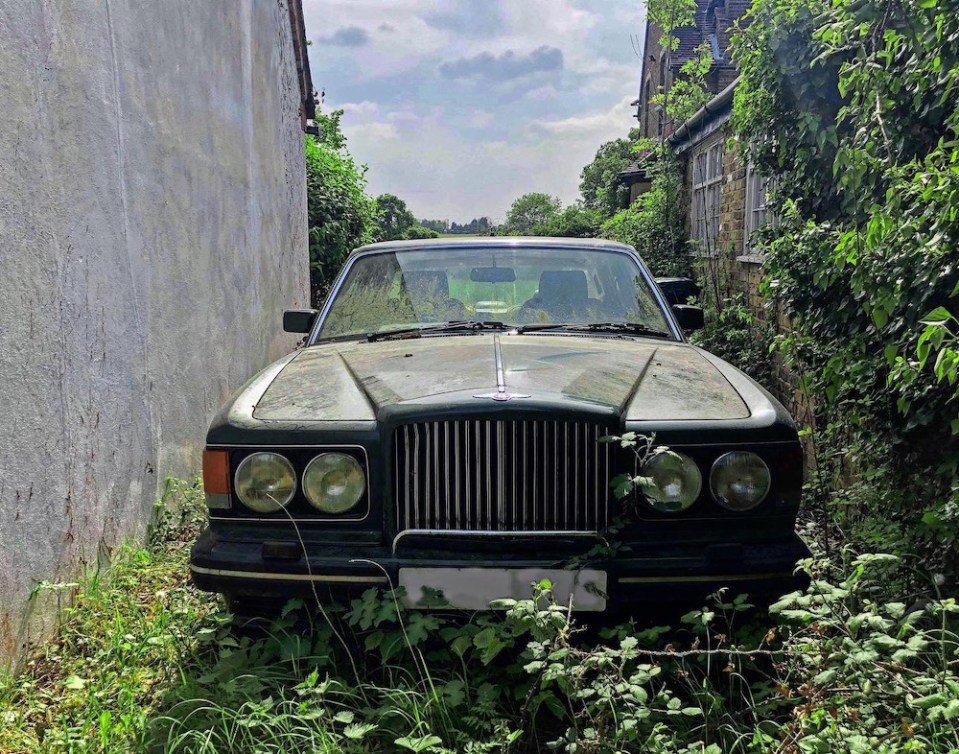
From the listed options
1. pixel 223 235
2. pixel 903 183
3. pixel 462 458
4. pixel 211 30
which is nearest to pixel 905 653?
pixel 462 458

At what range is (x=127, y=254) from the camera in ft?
13.2

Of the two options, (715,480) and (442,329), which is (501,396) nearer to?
(715,480)

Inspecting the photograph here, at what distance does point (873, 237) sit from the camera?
2971mm

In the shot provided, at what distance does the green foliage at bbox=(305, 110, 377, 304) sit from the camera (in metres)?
13.5

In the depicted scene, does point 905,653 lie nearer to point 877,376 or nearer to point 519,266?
point 877,376

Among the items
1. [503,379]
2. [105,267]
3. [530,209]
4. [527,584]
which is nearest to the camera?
[527,584]

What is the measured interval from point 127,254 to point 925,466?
13.0ft

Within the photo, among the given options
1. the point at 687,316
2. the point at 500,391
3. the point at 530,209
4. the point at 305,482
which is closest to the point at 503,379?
the point at 500,391

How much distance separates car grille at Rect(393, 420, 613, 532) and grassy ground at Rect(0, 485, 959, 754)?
30 cm

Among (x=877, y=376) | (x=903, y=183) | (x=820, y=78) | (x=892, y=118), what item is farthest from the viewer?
(x=820, y=78)

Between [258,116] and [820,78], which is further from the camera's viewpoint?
[258,116]

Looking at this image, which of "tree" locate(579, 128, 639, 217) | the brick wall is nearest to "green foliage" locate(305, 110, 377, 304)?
the brick wall

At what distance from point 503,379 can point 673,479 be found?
660mm

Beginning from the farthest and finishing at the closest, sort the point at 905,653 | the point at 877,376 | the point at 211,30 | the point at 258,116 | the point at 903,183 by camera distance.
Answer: the point at 258,116 < the point at 211,30 < the point at 877,376 < the point at 903,183 < the point at 905,653
